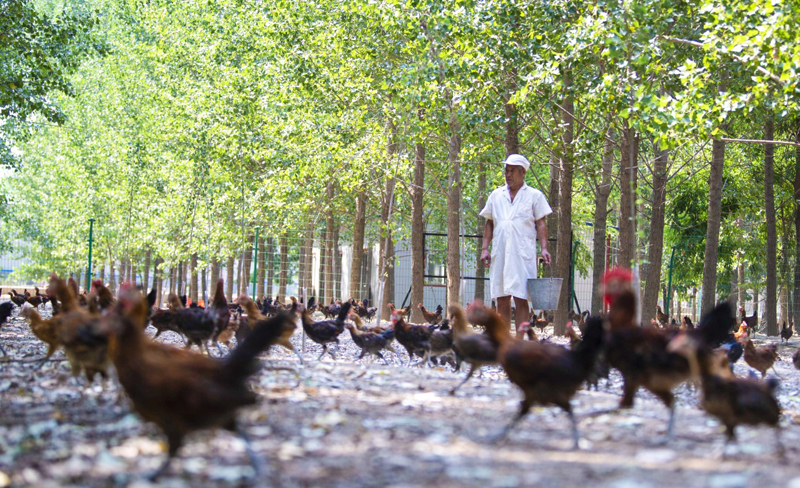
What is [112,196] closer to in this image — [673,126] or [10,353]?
[10,353]

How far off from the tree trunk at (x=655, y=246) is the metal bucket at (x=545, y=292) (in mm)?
5838

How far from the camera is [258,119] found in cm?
2162

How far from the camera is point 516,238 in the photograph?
9922 millimetres

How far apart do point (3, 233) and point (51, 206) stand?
2.87 meters

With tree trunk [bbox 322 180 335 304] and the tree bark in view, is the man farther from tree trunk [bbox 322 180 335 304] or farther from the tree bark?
tree trunk [bbox 322 180 335 304]

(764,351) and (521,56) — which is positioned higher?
(521,56)

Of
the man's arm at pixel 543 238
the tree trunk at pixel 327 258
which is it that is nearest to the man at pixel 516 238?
the man's arm at pixel 543 238

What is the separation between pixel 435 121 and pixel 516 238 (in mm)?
6113

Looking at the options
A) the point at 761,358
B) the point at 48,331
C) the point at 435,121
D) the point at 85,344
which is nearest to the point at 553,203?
the point at 435,121

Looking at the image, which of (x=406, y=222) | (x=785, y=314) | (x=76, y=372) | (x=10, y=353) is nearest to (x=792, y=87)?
(x=76, y=372)

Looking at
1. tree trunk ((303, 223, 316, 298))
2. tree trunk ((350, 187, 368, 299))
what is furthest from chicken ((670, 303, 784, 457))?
tree trunk ((350, 187, 368, 299))

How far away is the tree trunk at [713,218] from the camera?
15109mm

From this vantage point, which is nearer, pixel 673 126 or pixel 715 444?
pixel 715 444

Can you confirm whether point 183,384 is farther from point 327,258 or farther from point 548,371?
point 327,258
